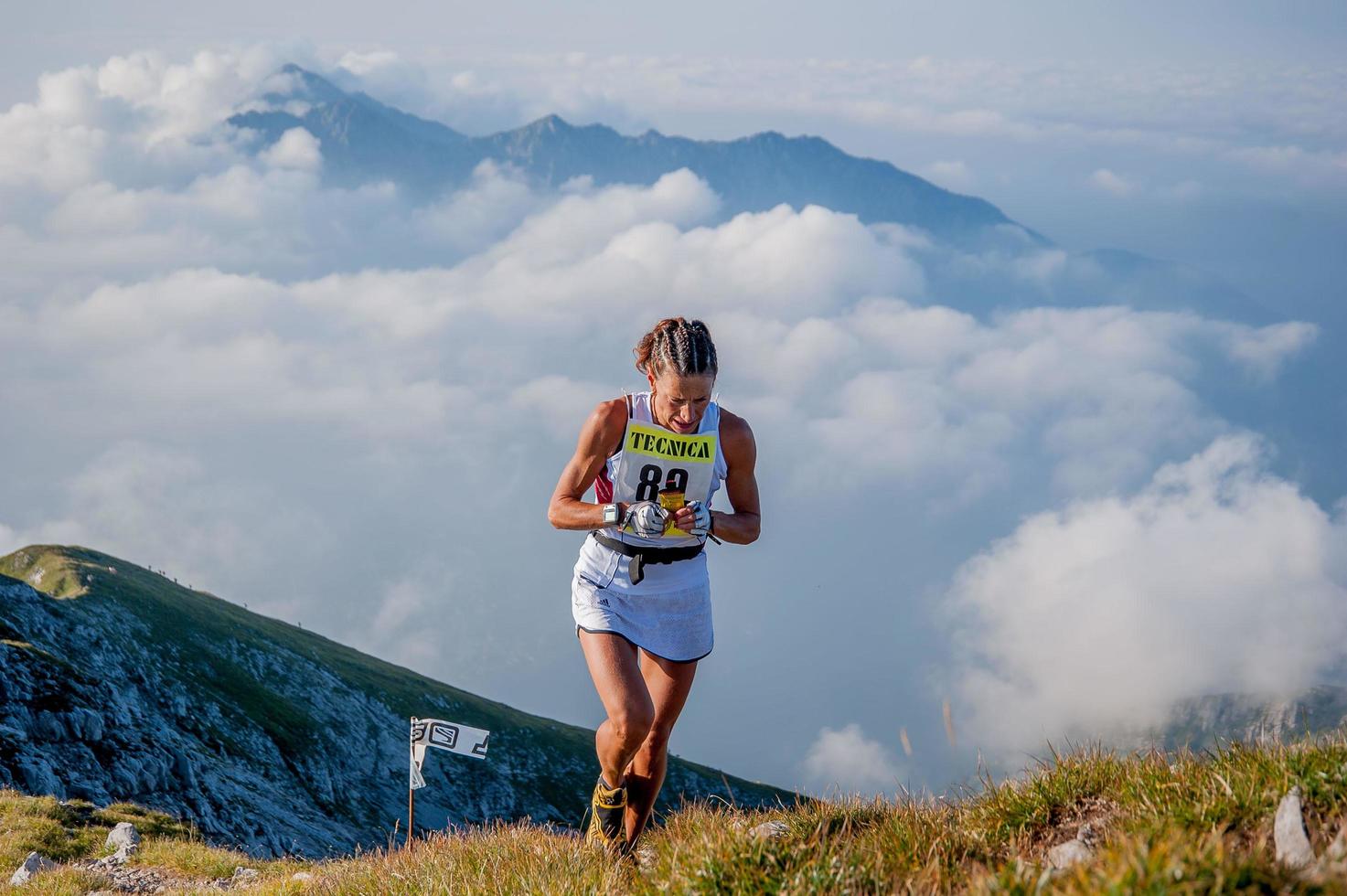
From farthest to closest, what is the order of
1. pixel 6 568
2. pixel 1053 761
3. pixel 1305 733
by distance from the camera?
pixel 6 568 < pixel 1053 761 < pixel 1305 733

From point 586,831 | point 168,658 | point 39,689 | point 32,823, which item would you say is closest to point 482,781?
point 168,658

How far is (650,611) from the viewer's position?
7.54 meters

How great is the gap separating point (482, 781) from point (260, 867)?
77.4m

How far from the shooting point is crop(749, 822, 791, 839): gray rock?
18.1ft

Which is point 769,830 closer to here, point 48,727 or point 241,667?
point 48,727

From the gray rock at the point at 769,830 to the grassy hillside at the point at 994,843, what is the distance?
0.03 m

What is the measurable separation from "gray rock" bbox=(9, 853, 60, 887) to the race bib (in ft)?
26.5

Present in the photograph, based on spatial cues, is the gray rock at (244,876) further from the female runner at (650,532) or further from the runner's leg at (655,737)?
the female runner at (650,532)

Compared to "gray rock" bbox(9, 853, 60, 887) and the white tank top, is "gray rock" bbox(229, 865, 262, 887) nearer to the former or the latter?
"gray rock" bbox(9, 853, 60, 887)

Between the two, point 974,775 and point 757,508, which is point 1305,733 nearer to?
point 974,775

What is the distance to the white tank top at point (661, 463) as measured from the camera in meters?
7.50

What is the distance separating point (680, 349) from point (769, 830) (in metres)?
3.22

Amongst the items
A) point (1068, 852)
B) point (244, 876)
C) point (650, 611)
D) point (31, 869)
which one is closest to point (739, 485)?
point (650, 611)

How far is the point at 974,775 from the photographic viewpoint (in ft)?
22.6
